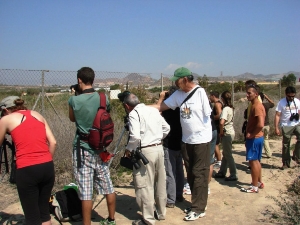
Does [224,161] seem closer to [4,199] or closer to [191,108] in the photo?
[191,108]

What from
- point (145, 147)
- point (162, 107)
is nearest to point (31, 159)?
point (145, 147)

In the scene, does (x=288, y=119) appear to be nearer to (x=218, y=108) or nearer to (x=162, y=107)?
(x=218, y=108)

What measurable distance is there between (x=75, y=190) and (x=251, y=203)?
262 cm

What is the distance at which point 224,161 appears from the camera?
5.86 meters

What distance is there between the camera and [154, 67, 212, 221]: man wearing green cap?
3949 millimetres

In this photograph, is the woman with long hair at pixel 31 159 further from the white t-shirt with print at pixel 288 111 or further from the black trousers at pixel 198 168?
the white t-shirt with print at pixel 288 111

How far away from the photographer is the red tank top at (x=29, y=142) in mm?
3000

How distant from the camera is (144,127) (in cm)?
375

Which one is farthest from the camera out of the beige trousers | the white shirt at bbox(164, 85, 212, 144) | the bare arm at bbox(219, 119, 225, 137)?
the bare arm at bbox(219, 119, 225, 137)

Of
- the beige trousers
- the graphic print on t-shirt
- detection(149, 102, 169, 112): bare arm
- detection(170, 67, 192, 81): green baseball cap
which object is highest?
detection(170, 67, 192, 81): green baseball cap

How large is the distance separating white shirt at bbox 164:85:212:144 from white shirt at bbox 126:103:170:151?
0.36 m

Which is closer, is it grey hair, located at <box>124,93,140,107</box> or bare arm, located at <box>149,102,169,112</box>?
grey hair, located at <box>124,93,140,107</box>

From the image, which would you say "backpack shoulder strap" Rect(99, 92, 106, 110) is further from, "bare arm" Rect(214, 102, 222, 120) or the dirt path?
"bare arm" Rect(214, 102, 222, 120)

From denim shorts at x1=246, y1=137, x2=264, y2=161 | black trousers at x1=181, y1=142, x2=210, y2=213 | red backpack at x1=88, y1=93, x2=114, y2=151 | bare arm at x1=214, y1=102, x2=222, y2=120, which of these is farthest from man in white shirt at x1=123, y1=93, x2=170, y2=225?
bare arm at x1=214, y1=102, x2=222, y2=120
